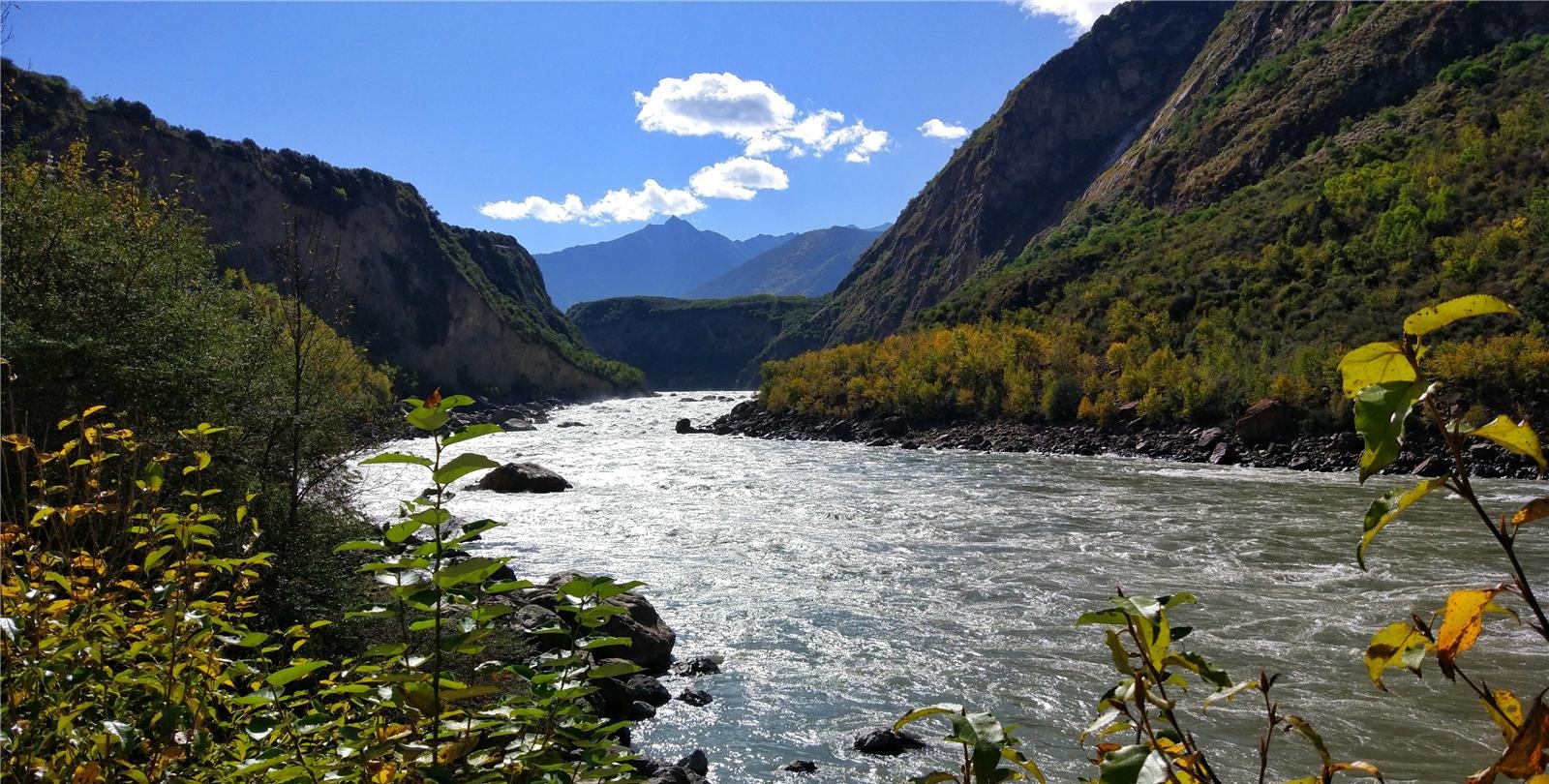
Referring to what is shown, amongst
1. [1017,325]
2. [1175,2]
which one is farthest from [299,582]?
[1175,2]

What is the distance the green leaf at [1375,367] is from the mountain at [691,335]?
164580 millimetres

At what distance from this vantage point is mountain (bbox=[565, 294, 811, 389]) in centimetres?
17250

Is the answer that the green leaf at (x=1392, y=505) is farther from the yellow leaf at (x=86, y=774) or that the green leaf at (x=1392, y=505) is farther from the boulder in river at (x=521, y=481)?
the boulder in river at (x=521, y=481)

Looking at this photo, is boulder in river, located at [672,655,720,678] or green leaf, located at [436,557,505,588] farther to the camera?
boulder in river, located at [672,655,720,678]

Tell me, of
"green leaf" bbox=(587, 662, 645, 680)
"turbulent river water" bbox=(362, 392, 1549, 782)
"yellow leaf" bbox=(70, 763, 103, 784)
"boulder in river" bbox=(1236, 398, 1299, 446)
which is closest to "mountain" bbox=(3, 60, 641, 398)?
"turbulent river water" bbox=(362, 392, 1549, 782)

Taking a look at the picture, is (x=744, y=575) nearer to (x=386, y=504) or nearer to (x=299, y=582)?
(x=299, y=582)

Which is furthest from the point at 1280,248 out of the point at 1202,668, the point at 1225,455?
the point at 1202,668

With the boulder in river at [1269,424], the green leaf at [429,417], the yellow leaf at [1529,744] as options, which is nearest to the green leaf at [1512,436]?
the yellow leaf at [1529,744]

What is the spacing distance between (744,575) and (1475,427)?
1407 centimetres

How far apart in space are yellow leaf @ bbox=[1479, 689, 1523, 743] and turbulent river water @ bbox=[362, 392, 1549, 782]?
6.90 m

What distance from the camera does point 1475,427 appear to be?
0.93 meters

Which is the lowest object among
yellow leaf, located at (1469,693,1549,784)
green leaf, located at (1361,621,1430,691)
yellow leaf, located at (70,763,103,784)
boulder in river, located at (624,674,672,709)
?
boulder in river, located at (624,674,672,709)

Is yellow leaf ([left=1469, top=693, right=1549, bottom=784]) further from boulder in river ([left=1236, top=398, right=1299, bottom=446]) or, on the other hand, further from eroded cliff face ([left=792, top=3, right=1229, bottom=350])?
eroded cliff face ([left=792, top=3, right=1229, bottom=350])

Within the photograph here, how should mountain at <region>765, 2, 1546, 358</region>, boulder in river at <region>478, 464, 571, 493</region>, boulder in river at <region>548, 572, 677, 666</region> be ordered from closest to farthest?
1. boulder in river at <region>548, 572, 677, 666</region>
2. boulder in river at <region>478, 464, 571, 493</region>
3. mountain at <region>765, 2, 1546, 358</region>
